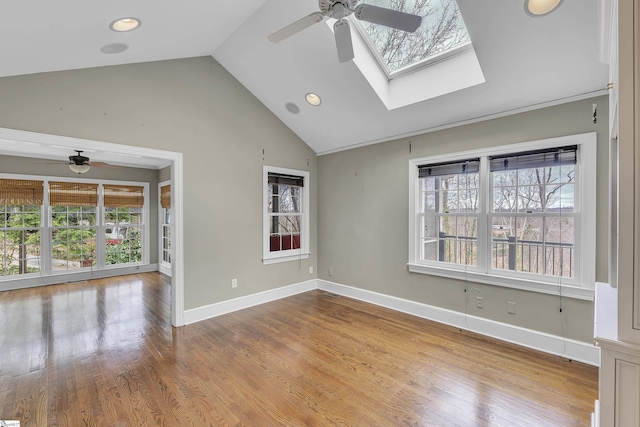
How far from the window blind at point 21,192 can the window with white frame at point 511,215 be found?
706 centimetres

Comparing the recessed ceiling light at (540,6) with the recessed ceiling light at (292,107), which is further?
the recessed ceiling light at (292,107)

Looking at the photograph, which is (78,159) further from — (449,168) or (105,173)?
(449,168)

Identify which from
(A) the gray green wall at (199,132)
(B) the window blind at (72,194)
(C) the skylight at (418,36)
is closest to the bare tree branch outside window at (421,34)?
(C) the skylight at (418,36)

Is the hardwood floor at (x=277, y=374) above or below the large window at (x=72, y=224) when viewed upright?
below

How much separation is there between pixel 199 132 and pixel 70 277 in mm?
4868

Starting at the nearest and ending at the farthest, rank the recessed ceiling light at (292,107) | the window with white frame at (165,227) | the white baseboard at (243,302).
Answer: the white baseboard at (243,302) < the recessed ceiling light at (292,107) < the window with white frame at (165,227)

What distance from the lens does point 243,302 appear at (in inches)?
169

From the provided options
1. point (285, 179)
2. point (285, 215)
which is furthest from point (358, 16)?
point (285, 215)

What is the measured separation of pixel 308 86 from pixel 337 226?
2335 millimetres

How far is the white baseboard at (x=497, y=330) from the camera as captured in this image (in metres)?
2.76

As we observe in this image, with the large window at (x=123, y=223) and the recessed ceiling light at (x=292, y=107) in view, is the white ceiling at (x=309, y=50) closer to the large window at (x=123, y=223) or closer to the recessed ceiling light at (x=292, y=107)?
the recessed ceiling light at (x=292, y=107)

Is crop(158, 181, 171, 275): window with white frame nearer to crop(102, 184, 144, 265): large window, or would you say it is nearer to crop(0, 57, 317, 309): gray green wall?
crop(102, 184, 144, 265): large window

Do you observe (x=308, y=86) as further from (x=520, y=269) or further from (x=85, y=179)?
(x=85, y=179)

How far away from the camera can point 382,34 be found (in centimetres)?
317
